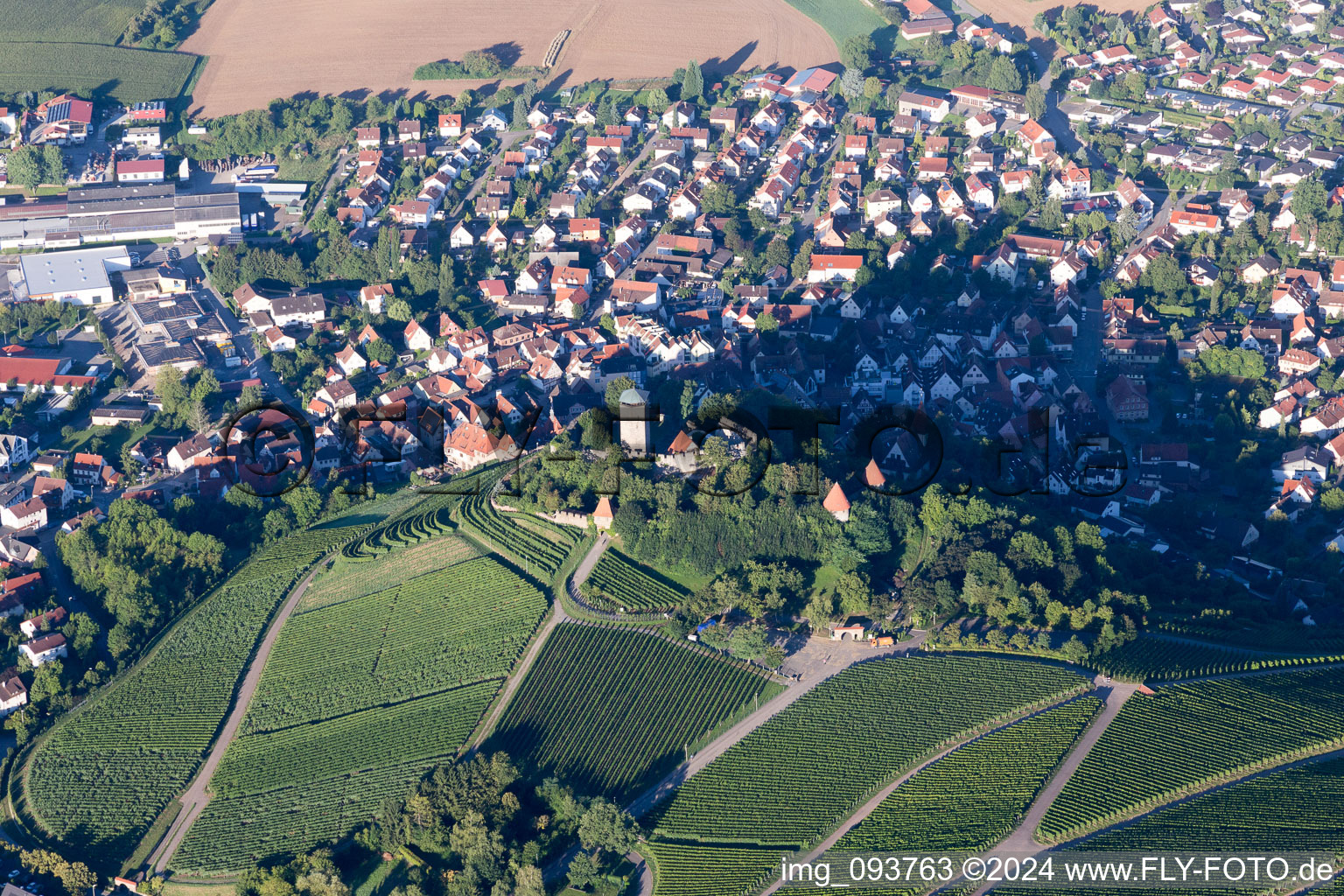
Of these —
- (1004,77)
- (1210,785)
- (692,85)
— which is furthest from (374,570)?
(1004,77)

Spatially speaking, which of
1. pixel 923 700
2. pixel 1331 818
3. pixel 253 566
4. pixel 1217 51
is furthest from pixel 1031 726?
pixel 1217 51

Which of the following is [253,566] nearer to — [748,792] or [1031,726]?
[748,792]

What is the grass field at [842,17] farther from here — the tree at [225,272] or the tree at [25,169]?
the tree at [25,169]

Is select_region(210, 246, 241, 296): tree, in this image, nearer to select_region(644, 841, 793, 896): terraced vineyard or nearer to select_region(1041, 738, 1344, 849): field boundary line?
select_region(644, 841, 793, 896): terraced vineyard

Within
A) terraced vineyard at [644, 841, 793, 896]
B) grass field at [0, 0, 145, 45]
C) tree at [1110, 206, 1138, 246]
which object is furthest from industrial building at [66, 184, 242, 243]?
terraced vineyard at [644, 841, 793, 896]

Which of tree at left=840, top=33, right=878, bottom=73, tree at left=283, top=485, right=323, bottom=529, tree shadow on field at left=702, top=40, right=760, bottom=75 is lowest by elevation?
tree at left=283, top=485, right=323, bottom=529

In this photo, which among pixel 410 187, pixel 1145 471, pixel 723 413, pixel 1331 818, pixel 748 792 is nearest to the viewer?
pixel 1331 818
